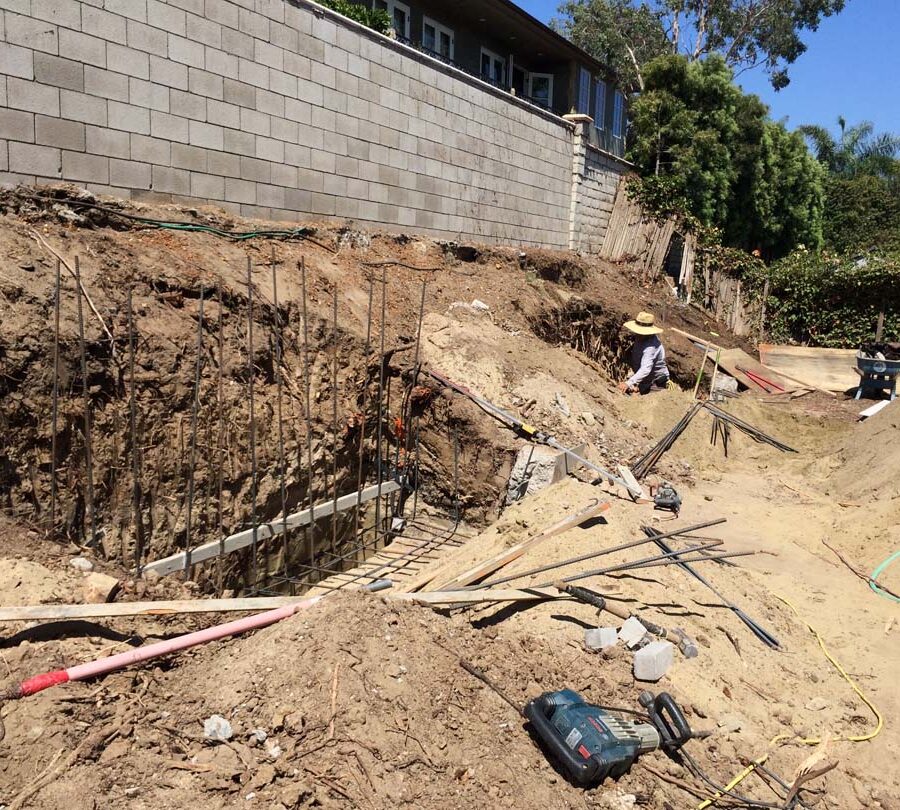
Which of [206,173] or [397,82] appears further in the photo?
[397,82]

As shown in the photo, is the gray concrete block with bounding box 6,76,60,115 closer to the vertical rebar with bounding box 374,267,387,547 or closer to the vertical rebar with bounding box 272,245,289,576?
the vertical rebar with bounding box 272,245,289,576

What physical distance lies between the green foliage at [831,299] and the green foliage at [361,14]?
9025 mm

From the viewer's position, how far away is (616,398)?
8.60m

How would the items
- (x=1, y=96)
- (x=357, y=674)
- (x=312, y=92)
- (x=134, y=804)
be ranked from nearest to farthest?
(x=134, y=804)
(x=357, y=674)
(x=1, y=96)
(x=312, y=92)

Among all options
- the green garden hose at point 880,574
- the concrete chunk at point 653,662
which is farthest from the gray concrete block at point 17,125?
the green garden hose at point 880,574

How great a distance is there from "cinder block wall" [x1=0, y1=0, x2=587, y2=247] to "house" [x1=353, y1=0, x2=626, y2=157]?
12.0 ft

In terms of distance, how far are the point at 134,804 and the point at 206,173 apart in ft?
18.6

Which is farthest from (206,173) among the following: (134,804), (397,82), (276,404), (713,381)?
(713,381)

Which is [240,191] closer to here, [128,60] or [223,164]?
[223,164]

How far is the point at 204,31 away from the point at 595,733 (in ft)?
22.1

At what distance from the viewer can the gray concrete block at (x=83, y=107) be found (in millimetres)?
5480

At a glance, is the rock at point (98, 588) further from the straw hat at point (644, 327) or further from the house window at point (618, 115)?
the house window at point (618, 115)

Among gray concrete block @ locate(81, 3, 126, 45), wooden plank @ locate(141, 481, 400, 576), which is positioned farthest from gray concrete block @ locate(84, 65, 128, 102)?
wooden plank @ locate(141, 481, 400, 576)

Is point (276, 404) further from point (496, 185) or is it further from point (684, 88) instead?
point (684, 88)
